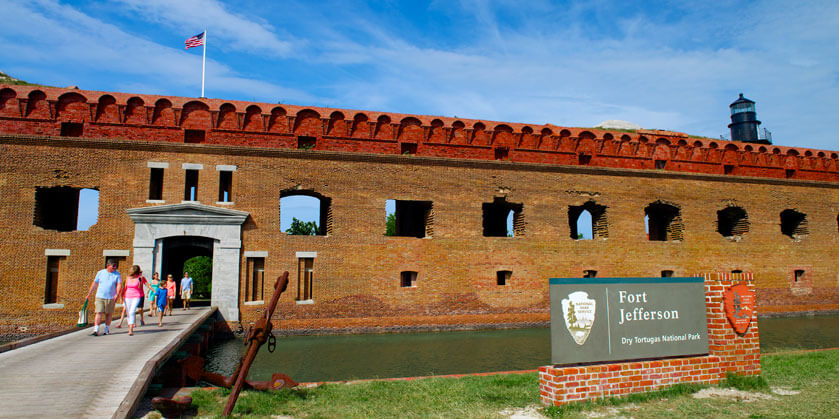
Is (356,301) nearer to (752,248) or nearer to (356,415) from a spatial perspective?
(356,415)

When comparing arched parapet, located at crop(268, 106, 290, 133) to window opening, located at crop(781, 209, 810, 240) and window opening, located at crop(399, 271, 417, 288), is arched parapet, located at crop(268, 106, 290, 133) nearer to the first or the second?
window opening, located at crop(399, 271, 417, 288)

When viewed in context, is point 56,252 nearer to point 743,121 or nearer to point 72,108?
point 72,108

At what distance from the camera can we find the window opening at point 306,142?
1691 centimetres

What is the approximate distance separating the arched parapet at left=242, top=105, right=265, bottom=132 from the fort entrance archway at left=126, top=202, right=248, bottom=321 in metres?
2.88

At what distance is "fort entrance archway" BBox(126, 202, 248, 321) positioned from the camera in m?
14.9

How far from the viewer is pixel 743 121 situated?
35875 mm

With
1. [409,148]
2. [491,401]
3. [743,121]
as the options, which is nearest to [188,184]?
[409,148]

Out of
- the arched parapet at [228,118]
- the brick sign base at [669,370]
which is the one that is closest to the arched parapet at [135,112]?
the arched parapet at [228,118]

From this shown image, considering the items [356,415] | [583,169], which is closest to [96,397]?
[356,415]

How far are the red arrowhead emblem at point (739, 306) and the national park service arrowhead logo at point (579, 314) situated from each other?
227cm

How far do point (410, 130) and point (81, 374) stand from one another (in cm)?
1293

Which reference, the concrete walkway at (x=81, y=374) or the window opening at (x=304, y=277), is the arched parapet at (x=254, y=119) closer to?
the window opening at (x=304, y=277)

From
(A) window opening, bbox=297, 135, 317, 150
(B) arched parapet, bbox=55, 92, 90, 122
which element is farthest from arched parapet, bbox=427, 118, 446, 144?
(B) arched parapet, bbox=55, 92, 90, 122

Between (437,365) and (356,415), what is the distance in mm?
4964
